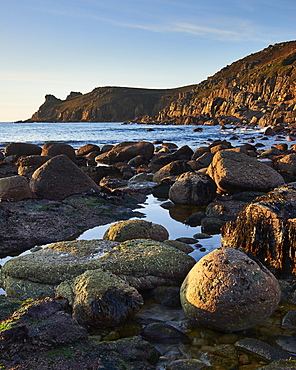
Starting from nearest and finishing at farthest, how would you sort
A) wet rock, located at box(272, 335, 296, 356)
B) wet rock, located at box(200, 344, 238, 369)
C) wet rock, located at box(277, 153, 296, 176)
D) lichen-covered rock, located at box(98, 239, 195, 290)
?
wet rock, located at box(200, 344, 238, 369)
wet rock, located at box(272, 335, 296, 356)
lichen-covered rock, located at box(98, 239, 195, 290)
wet rock, located at box(277, 153, 296, 176)

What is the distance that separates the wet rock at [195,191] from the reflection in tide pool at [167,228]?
377 millimetres

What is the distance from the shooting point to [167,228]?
7391 millimetres

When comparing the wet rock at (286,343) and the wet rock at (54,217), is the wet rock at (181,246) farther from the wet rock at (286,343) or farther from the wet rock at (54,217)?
the wet rock at (286,343)

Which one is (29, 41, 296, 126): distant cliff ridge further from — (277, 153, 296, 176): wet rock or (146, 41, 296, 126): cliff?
(277, 153, 296, 176): wet rock

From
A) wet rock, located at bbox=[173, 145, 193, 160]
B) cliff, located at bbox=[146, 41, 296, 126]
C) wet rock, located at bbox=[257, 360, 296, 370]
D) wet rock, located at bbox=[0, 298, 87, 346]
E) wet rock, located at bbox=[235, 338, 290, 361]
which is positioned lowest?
wet rock, located at bbox=[235, 338, 290, 361]

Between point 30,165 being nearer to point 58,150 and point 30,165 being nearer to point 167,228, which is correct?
point 58,150

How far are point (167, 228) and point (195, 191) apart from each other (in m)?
2.19

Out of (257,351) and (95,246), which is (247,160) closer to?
(95,246)

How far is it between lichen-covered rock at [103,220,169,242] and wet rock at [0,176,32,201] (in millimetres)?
3238

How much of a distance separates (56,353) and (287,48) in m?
140

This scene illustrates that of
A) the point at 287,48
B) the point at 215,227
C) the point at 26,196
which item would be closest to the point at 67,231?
the point at 26,196

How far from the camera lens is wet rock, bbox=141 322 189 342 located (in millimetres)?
3502

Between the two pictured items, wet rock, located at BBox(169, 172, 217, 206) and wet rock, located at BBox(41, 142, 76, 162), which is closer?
wet rock, located at BBox(169, 172, 217, 206)

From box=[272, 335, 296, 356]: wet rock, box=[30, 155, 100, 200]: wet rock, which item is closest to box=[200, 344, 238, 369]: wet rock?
box=[272, 335, 296, 356]: wet rock
